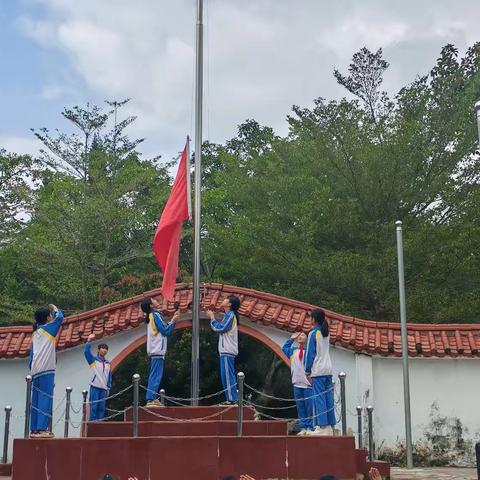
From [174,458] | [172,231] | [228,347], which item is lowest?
[174,458]

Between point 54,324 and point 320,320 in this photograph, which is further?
point 320,320

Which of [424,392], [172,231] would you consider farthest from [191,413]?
[424,392]

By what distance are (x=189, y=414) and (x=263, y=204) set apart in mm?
8786

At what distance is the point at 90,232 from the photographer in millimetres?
16875

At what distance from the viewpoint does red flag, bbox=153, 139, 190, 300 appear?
10.9 m

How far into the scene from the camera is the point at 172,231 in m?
11.1

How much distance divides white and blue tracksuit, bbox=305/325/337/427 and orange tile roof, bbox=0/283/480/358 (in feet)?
11.1

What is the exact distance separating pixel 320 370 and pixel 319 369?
2cm

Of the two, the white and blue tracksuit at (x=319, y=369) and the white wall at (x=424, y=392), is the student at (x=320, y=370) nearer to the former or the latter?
the white and blue tracksuit at (x=319, y=369)

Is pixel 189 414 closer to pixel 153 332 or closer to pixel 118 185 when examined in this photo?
pixel 153 332

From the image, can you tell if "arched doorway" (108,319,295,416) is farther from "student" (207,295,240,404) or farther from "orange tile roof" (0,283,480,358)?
"student" (207,295,240,404)

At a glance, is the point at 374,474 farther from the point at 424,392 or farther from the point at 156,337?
the point at 424,392

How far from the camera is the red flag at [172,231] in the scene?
10906mm

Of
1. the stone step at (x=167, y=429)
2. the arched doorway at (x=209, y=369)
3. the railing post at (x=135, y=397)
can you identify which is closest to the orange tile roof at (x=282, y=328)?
the arched doorway at (x=209, y=369)
